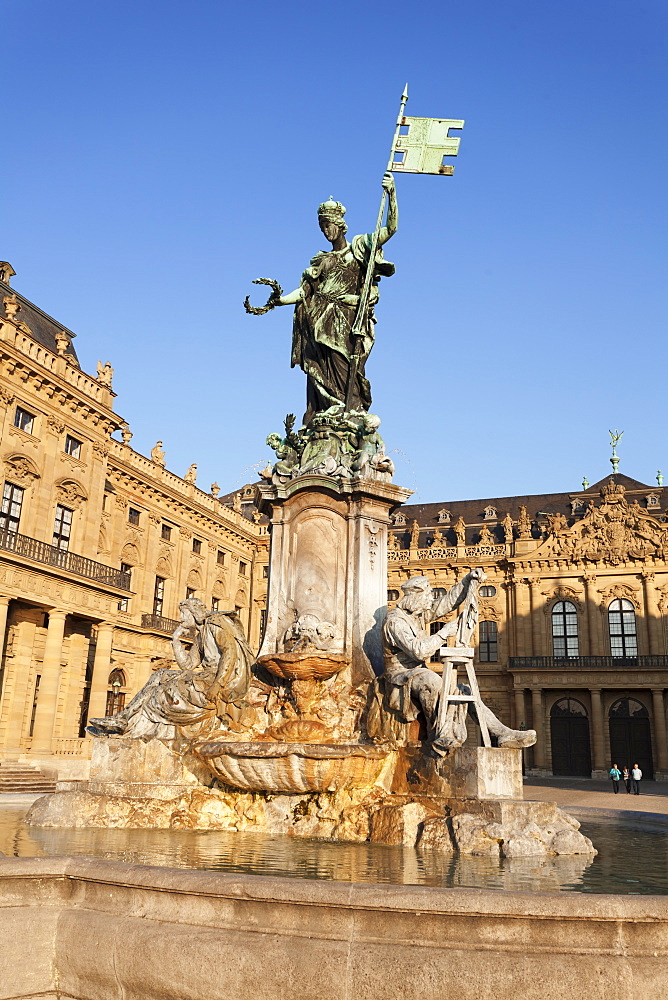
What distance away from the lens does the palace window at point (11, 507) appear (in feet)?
105

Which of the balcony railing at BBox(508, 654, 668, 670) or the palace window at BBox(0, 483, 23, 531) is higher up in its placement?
the palace window at BBox(0, 483, 23, 531)

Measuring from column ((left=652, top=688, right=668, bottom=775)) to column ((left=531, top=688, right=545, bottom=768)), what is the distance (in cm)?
701

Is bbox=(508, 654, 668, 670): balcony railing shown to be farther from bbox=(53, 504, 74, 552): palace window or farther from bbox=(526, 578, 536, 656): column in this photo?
bbox=(53, 504, 74, 552): palace window

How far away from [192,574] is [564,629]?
2634cm

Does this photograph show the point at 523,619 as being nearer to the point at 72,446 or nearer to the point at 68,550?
the point at 68,550

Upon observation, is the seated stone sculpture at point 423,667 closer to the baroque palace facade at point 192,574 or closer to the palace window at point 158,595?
the baroque palace facade at point 192,574

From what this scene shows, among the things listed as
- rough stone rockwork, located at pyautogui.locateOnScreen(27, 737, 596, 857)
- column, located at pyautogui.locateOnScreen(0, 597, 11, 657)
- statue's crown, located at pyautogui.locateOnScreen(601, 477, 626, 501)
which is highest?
statue's crown, located at pyautogui.locateOnScreen(601, 477, 626, 501)

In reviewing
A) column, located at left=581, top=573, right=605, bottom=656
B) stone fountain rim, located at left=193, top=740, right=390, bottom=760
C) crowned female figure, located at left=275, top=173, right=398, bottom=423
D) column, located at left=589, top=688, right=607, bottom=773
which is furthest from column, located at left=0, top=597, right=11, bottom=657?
column, located at left=581, top=573, right=605, bottom=656

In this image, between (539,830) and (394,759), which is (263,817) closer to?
(394,759)

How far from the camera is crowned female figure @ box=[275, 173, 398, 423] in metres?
12.9

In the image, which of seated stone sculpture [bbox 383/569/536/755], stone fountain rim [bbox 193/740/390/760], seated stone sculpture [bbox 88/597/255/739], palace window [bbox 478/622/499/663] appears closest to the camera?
stone fountain rim [bbox 193/740/390/760]

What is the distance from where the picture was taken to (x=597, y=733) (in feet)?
172

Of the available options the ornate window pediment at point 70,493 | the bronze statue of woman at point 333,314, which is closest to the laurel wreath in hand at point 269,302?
the bronze statue of woman at point 333,314

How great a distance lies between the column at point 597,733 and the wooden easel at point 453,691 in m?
Result: 47.2
